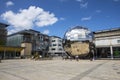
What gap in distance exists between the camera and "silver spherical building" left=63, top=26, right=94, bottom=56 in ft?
175

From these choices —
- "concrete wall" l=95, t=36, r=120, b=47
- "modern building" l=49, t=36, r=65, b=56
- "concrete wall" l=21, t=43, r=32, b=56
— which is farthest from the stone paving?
"modern building" l=49, t=36, r=65, b=56

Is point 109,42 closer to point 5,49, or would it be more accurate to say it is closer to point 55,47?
point 5,49

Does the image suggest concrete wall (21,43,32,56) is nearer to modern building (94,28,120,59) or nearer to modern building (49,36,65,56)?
modern building (49,36,65,56)

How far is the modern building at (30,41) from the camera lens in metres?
80.9

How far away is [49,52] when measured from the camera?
10956 cm

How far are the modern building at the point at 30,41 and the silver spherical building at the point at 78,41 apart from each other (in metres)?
29.9

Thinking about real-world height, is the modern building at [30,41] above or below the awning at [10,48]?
above

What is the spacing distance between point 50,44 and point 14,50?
43.0 m

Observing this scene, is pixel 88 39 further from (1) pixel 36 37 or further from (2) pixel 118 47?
(1) pixel 36 37

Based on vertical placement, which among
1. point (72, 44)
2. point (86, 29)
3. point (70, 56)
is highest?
point (86, 29)

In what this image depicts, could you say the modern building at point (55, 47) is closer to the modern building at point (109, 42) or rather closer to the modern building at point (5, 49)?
the modern building at point (5, 49)

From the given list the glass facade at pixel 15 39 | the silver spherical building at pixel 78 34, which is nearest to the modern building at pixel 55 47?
the glass facade at pixel 15 39

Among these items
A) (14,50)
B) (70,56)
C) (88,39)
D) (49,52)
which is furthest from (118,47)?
(49,52)

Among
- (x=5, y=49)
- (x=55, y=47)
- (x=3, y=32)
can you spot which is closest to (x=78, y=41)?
(x=5, y=49)
